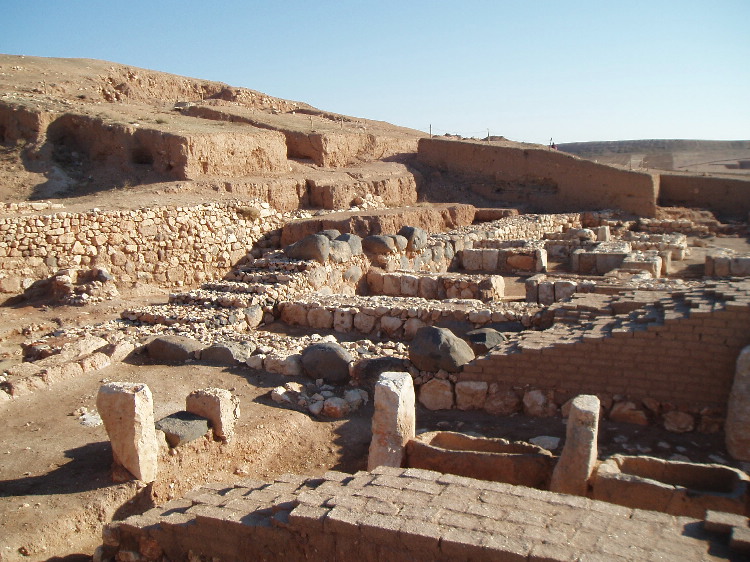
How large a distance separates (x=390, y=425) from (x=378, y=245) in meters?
8.21

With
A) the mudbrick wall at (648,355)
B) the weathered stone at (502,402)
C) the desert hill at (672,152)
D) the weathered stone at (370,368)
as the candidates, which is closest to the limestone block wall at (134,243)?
the weathered stone at (370,368)

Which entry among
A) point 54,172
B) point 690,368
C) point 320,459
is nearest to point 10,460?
point 320,459

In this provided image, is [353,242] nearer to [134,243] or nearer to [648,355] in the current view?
[134,243]

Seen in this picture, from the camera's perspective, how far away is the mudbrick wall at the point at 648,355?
257 inches

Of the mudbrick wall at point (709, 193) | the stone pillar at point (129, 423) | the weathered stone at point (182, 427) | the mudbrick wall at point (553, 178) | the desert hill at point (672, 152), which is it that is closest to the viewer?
the stone pillar at point (129, 423)

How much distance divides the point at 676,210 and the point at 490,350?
50.3 ft

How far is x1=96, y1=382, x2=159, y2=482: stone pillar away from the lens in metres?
5.43

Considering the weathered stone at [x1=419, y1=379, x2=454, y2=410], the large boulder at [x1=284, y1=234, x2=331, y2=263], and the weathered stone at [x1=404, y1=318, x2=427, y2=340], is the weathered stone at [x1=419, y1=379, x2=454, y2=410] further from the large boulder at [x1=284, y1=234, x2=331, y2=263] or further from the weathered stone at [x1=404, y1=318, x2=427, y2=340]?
the large boulder at [x1=284, y1=234, x2=331, y2=263]

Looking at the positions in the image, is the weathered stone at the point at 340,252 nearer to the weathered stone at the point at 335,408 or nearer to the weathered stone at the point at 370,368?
the weathered stone at the point at 370,368

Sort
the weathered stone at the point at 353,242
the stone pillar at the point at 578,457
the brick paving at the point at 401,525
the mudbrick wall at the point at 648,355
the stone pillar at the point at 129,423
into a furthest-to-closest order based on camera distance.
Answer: the weathered stone at the point at 353,242 < the mudbrick wall at the point at 648,355 < the stone pillar at the point at 129,423 < the stone pillar at the point at 578,457 < the brick paving at the point at 401,525

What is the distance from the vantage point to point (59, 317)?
1057 cm

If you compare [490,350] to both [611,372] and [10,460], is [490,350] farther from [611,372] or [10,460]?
[10,460]

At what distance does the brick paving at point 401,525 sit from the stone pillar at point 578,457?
1.05 meters

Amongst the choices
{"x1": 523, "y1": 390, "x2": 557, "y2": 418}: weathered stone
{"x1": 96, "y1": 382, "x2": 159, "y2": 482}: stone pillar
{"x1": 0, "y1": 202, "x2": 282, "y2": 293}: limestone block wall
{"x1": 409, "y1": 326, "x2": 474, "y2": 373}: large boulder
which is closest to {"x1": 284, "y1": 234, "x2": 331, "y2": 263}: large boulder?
{"x1": 0, "y1": 202, "x2": 282, "y2": 293}: limestone block wall
